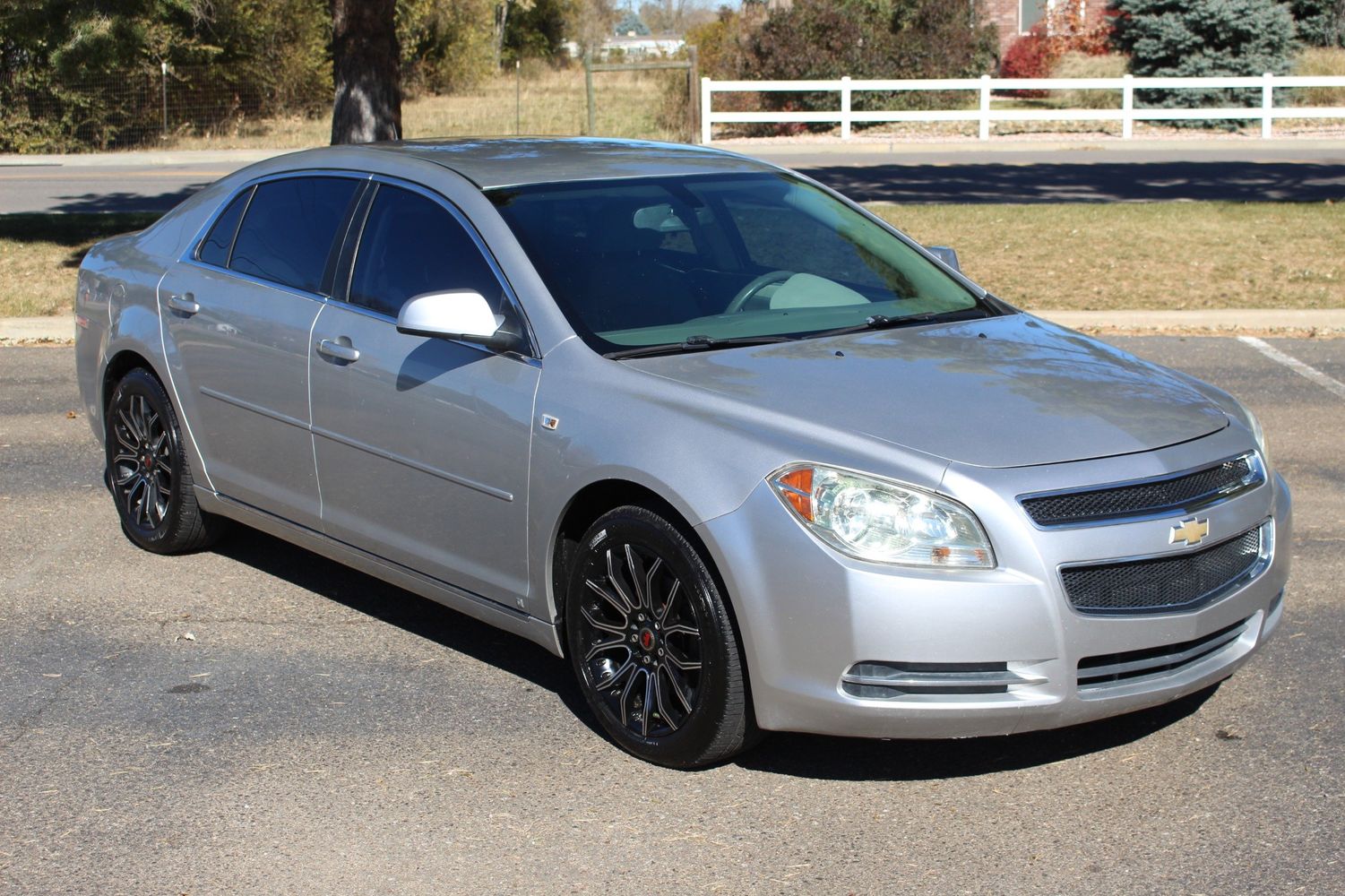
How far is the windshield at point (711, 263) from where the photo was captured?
16.0 ft

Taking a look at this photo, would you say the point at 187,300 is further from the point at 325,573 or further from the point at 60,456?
the point at 60,456

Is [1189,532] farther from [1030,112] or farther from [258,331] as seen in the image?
[1030,112]

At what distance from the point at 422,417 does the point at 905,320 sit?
63.8 inches

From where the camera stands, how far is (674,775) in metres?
4.39

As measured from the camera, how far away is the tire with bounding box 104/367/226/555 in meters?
6.22

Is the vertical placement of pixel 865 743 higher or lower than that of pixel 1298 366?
lower

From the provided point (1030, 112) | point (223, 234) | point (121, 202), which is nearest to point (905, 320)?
point (223, 234)

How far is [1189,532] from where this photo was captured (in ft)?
13.4

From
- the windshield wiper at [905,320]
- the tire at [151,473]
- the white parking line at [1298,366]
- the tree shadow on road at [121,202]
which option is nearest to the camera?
the windshield wiper at [905,320]

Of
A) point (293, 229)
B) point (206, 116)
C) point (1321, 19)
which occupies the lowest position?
point (293, 229)

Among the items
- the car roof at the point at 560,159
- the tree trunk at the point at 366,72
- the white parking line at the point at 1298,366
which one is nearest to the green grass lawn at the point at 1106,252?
the white parking line at the point at 1298,366

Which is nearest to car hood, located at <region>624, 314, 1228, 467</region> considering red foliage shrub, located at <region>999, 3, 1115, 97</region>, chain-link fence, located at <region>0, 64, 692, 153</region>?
chain-link fence, located at <region>0, 64, 692, 153</region>

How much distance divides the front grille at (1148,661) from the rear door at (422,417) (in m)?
1.69

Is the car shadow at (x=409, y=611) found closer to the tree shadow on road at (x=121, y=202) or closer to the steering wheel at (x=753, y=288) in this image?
the steering wheel at (x=753, y=288)
